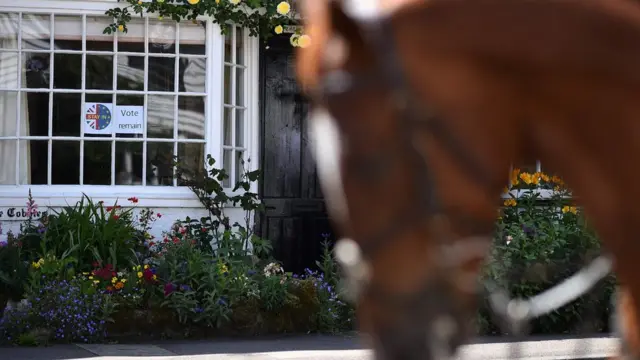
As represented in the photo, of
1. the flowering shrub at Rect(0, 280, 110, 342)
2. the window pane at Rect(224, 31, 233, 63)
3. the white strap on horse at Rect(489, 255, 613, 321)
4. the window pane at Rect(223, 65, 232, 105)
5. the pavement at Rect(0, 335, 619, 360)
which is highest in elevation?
the window pane at Rect(224, 31, 233, 63)

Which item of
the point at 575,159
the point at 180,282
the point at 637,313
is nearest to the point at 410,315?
the point at 575,159

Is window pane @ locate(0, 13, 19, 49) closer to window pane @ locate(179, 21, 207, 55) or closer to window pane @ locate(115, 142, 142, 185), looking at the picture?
window pane @ locate(115, 142, 142, 185)

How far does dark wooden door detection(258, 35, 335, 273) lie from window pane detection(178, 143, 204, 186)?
767 mm

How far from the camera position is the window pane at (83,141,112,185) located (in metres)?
9.22

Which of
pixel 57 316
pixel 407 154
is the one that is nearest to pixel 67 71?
pixel 57 316

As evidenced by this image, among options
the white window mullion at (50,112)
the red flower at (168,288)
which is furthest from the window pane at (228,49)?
the red flower at (168,288)

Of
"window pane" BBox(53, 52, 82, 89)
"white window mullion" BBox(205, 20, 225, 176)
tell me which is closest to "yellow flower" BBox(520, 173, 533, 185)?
"white window mullion" BBox(205, 20, 225, 176)

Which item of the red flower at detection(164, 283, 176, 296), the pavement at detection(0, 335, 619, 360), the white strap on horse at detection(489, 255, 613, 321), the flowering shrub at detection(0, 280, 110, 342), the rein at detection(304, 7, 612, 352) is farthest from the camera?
the red flower at detection(164, 283, 176, 296)

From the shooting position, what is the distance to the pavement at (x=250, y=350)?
668cm

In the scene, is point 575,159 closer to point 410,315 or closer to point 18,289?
point 410,315

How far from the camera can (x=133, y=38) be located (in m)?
9.38

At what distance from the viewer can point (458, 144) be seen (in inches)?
52.3

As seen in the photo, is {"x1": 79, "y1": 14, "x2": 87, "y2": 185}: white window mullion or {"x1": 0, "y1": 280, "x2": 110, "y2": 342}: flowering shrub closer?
{"x1": 0, "y1": 280, "x2": 110, "y2": 342}: flowering shrub

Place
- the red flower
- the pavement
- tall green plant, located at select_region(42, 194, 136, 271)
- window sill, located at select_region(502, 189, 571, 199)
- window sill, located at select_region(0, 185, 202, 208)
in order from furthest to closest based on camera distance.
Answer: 1. window sill, located at select_region(502, 189, 571, 199)
2. window sill, located at select_region(0, 185, 202, 208)
3. tall green plant, located at select_region(42, 194, 136, 271)
4. the red flower
5. the pavement
